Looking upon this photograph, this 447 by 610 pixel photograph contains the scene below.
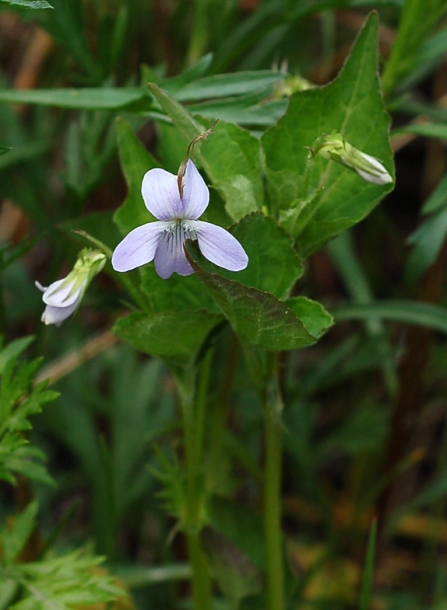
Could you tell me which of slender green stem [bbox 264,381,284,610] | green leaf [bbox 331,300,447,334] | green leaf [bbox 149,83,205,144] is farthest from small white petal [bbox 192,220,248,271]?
green leaf [bbox 331,300,447,334]

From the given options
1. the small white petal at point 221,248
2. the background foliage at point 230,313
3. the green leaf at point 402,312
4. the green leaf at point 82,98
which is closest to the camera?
the small white petal at point 221,248

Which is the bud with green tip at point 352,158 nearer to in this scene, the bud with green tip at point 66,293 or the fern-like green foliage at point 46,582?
the bud with green tip at point 66,293

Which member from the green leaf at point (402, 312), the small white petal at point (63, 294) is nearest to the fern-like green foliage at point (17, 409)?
the small white petal at point (63, 294)

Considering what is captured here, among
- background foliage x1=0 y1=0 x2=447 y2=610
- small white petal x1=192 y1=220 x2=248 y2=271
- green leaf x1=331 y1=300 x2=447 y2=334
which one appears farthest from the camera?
green leaf x1=331 y1=300 x2=447 y2=334

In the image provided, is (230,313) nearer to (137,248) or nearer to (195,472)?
(137,248)

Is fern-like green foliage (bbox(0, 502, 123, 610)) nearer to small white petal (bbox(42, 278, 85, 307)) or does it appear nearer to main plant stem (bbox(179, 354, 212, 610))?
main plant stem (bbox(179, 354, 212, 610))

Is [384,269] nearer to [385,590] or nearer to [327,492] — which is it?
[327,492]

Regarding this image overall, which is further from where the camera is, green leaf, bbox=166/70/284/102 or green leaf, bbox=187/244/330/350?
green leaf, bbox=166/70/284/102
